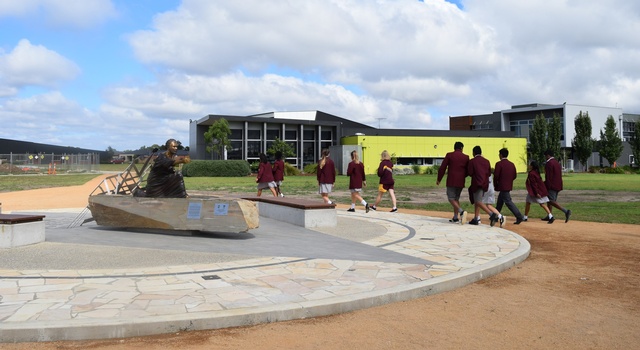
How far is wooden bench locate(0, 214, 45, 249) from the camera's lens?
7.84 meters

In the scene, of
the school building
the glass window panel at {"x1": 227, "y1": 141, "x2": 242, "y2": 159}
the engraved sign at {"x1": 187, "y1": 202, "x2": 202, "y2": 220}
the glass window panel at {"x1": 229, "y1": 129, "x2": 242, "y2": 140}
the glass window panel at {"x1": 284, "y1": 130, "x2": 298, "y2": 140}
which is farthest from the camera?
the glass window panel at {"x1": 284, "y1": 130, "x2": 298, "y2": 140}

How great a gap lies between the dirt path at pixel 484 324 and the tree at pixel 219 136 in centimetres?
4963

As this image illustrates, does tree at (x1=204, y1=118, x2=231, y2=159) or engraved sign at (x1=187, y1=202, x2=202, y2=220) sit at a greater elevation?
tree at (x1=204, y1=118, x2=231, y2=159)

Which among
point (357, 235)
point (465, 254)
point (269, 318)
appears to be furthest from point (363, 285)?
point (357, 235)

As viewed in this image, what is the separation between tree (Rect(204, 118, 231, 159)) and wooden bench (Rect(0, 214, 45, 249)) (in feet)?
153

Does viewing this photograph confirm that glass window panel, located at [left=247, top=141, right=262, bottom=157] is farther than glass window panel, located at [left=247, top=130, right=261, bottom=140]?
No

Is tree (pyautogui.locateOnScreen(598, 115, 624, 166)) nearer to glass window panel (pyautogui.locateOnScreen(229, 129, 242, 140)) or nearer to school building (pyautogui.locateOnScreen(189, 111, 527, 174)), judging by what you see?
school building (pyautogui.locateOnScreen(189, 111, 527, 174))

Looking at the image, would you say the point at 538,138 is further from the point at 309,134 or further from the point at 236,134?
the point at 236,134

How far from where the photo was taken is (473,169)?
11.0 meters

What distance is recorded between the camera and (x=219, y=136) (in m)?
54.4

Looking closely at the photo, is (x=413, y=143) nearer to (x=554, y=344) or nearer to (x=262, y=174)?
(x=262, y=174)

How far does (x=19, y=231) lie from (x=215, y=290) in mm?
4371

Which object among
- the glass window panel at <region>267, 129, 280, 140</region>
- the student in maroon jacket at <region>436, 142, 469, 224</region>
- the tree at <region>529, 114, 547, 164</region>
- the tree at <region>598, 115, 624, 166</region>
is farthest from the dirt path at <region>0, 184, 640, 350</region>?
the tree at <region>598, 115, 624, 166</region>

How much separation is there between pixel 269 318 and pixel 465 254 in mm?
3898
